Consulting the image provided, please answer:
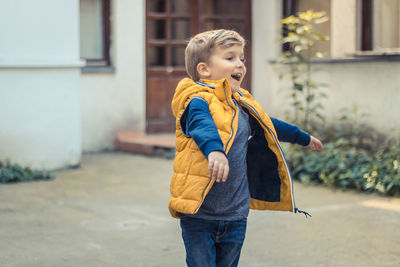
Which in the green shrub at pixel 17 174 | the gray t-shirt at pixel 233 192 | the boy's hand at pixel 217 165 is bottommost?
the green shrub at pixel 17 174

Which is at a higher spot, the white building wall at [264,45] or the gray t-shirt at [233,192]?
the white building wall at [264,45]

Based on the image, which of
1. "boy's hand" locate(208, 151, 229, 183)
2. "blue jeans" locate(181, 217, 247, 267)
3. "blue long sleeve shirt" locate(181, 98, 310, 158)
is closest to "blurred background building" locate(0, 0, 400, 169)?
"blue jeans" locate(181, 217, 247, 267)

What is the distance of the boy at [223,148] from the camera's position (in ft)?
9.15

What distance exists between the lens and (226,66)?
2.94 metres

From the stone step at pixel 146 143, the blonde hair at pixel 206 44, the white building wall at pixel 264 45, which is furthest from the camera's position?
the white building wall at pixel 264 45

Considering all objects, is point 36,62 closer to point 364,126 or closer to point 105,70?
point 105,70

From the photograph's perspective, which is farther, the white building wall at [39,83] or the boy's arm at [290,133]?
the white building wall at [39,83]

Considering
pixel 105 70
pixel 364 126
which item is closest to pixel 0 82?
pixel 105 70

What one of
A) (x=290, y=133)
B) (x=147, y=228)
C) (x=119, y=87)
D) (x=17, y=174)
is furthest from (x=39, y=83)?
(x=290, y=133)

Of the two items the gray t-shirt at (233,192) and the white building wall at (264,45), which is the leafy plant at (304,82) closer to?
the white building wall at (264,45)


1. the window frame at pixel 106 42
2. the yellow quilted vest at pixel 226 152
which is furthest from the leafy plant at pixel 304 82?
the yellow quilted vest at pixel 226 152

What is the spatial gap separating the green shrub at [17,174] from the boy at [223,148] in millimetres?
4549

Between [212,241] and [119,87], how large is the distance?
7.21 meters

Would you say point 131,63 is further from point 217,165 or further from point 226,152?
point 217,165
